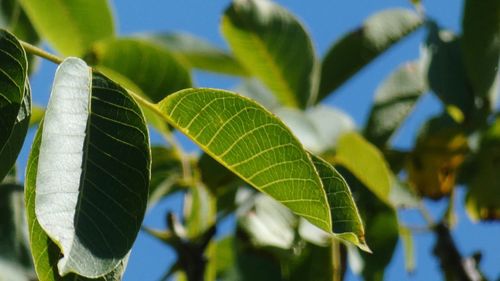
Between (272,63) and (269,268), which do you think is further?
(272,63)

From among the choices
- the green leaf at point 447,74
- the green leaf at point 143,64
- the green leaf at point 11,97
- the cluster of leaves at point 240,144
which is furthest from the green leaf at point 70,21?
the green leaf at point 11,97

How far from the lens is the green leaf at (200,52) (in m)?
1.91

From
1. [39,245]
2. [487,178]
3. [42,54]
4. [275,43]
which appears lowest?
[487,178]

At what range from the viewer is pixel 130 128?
86 centimetres

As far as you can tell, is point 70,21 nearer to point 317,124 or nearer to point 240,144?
point 317,124

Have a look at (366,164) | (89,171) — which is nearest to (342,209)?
(89,171)

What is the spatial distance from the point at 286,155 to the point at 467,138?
89 centimetres

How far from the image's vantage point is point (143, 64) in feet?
4.91

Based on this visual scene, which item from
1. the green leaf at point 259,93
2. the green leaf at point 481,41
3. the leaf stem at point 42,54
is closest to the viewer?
the leaf stem at point 42,54

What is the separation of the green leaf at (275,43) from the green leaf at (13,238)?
1.49ft

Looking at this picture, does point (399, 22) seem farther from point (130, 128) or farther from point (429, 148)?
point (130, 128)

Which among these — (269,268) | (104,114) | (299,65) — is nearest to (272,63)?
(299,65)

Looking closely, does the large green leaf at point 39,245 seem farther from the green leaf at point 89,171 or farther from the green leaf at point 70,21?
the green leaf at point 70,21

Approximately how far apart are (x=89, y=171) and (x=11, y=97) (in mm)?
92
